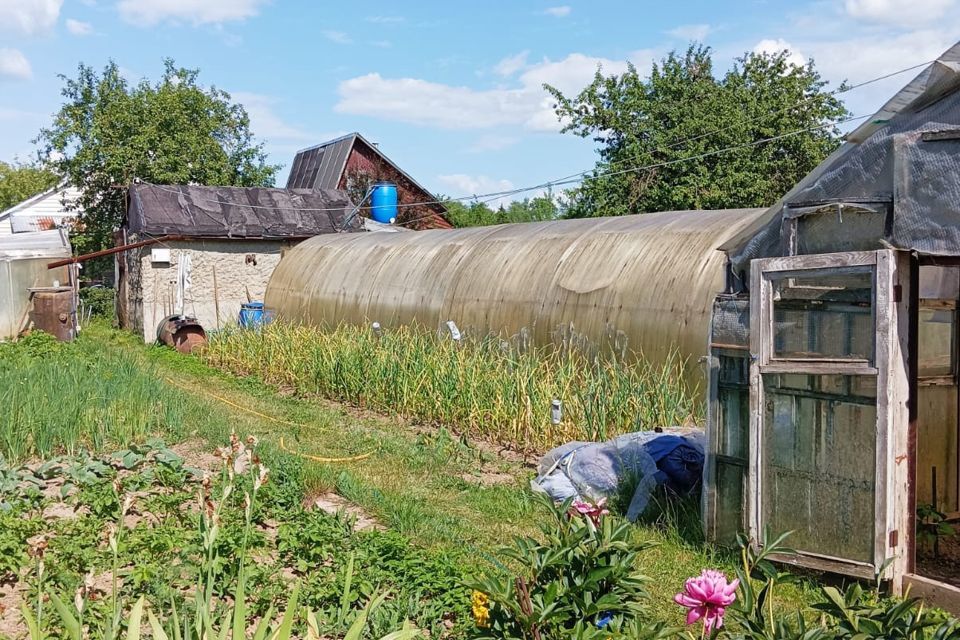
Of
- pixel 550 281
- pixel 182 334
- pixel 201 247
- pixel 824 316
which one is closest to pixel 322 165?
pixel 201 247

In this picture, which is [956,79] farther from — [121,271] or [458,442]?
[121,271]

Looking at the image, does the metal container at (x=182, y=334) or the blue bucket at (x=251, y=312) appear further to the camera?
the blue bucket at (x=251, y=312)

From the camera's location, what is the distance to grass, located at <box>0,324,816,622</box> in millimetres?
6348

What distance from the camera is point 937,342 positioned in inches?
277

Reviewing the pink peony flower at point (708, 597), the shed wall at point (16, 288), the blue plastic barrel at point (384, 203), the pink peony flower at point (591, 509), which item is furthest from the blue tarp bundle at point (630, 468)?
the blue plastic barrel at point (384, 203)

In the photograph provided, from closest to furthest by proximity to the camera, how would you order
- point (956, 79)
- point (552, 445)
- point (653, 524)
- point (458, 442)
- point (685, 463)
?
point (956, 79) < point (653, 524) < point (685, 463) < point (552, 445) < point (458, 442)

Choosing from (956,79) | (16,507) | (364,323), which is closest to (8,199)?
(364,323)

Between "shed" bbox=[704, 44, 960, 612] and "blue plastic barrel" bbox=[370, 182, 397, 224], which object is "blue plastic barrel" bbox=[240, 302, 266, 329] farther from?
"shed" bbox=[704, 44, 960, 612]

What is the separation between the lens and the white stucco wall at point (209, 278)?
20875 mm

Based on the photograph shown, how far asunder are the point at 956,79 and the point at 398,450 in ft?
20.2

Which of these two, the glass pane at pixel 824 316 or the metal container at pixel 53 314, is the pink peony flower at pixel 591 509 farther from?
the metal container at pixel 53 314

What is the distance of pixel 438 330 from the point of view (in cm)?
1454

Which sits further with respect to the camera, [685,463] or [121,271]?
[121,271]

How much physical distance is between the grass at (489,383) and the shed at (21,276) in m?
6.07
